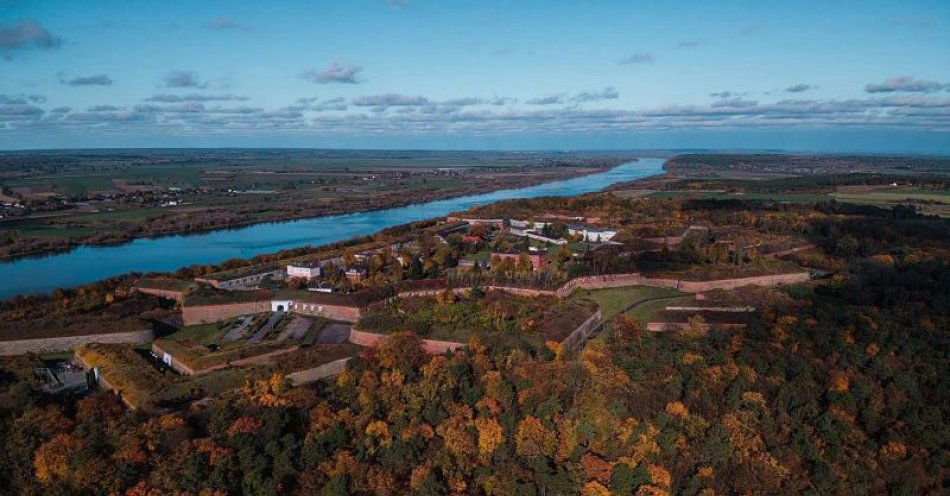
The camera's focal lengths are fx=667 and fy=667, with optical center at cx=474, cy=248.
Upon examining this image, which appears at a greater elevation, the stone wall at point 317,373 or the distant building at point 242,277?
the distant building at point 242,277

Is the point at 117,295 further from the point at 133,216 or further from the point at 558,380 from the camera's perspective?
the point at 133,216

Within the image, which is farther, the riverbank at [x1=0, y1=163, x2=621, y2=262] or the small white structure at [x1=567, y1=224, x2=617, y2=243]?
the riverbank at [x1=0, y1=163, x2=621, y2=262]

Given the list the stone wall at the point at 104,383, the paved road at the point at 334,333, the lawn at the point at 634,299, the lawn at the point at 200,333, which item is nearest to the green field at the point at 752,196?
the lawn at the point at 634,299

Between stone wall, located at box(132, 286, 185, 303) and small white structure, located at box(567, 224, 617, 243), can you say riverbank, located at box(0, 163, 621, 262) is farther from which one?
small white structure, located at box(567, 224, 617, 243)

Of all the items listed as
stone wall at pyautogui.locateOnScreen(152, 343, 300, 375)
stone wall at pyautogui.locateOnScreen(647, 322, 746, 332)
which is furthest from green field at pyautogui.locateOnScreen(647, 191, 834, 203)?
stone wall at pyautogui.locateOnScreen(152, 343, 300, 375)

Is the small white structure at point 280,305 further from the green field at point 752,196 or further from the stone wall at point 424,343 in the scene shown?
the green field at point 752,196

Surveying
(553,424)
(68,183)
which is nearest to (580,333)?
(553,424)
